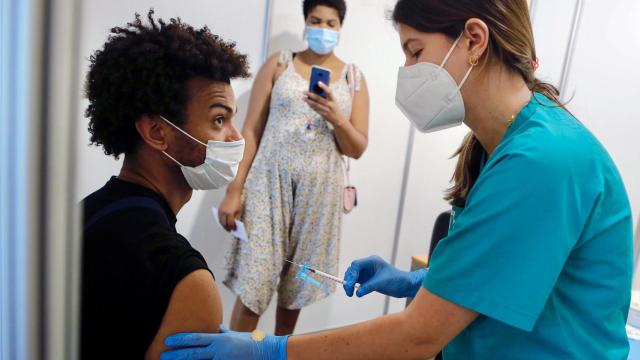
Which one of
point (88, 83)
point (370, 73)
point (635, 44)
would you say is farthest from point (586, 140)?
point (635, 44)

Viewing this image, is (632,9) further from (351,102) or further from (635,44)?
(351,102)

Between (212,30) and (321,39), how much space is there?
657 millimetres

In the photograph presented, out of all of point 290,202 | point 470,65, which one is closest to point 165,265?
point 470,65

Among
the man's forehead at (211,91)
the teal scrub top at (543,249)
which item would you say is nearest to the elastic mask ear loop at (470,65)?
the teal scrub top at (543,249)

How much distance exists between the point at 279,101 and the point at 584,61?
6.05 feet

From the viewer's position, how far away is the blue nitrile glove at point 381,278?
3.60 ft

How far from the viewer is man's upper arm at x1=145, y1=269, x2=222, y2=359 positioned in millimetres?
733

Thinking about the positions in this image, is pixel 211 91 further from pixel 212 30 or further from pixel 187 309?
pixel 187 309

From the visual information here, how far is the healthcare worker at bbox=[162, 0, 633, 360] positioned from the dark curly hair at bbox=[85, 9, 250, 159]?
1.22ft

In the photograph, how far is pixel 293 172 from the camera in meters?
1.47

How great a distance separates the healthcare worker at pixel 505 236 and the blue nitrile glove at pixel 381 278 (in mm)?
253

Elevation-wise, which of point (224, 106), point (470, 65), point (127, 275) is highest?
point (470, 65)

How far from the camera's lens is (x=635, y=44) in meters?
2.28

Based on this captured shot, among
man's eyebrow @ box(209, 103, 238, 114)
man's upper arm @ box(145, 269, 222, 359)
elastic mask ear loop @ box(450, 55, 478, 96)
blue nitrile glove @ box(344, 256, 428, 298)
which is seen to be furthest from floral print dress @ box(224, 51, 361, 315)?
elastic mask ear loop @ box(450, 55, 478, 96)
